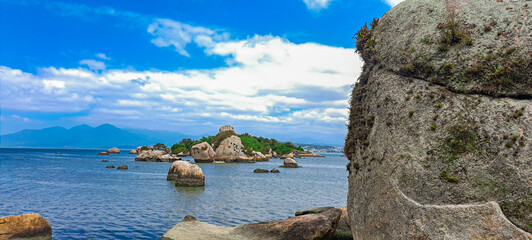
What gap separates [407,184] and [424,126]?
1.84 metres

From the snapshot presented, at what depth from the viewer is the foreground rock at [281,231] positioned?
1414 centimetres

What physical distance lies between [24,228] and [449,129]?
17100mm

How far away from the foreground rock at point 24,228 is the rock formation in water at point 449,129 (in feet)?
45.2

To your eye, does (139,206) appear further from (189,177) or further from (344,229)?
(344,229)

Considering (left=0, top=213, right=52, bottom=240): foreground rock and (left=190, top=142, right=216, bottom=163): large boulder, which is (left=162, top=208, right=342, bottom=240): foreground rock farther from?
(left=190, top=142, right=216, bottom=163): large boulder

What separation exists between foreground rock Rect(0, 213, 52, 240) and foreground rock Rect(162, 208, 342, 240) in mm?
5739

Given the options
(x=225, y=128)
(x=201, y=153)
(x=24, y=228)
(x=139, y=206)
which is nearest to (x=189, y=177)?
(x=139, y=206)

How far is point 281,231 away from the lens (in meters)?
14.3

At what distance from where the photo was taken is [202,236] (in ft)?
49.2

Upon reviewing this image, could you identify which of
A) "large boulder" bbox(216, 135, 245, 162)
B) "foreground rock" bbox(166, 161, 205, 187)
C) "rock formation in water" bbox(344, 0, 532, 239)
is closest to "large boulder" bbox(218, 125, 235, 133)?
"large boulder" bbox(216, 135, 245, 162)

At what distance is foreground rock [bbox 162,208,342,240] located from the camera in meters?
14.1

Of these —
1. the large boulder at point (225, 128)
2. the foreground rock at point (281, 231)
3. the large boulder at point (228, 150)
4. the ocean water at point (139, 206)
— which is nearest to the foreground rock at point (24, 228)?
the ocean water at point (139, 206)

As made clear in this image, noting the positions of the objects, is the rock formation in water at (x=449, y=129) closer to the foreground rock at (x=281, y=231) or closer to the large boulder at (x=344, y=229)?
the foreground rock at (x=281, y=231)

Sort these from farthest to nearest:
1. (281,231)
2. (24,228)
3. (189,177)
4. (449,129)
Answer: (189,177)
(24,228)
(281,231)
(449,129)
